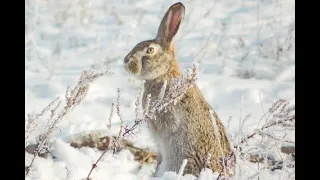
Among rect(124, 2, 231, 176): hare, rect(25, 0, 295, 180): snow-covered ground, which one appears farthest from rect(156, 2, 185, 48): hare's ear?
rect(25, 0, 295, 180): snow-covered ground

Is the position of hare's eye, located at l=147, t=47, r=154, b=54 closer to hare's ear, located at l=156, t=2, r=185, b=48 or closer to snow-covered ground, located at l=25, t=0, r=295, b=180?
hare's ear, located at l=156, t=2, r=185, b=48

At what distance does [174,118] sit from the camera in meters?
3.62

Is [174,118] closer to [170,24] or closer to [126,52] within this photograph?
[170,24]

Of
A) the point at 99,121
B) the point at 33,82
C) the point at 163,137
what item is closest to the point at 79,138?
the point at 99,121

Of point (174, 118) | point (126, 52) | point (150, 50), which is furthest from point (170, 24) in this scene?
point (126, 52)

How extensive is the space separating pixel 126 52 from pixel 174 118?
3.35 metres

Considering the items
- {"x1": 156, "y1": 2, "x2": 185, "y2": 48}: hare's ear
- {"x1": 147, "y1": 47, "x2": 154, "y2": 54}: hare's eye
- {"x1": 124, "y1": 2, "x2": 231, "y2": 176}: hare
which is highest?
{"x1": 156, "y1": 2, "x2": 185, "y2": 48}: hare's ear

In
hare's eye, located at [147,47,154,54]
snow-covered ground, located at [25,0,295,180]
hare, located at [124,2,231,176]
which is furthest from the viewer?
snow-covered ground, located at [25,0,295,180]

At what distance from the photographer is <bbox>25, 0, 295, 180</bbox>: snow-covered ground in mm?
4496

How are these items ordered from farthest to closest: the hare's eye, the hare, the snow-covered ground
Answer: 1. the snow-covered ground
2. the hare's eye
3. the hare

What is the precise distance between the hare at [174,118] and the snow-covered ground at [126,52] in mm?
283
